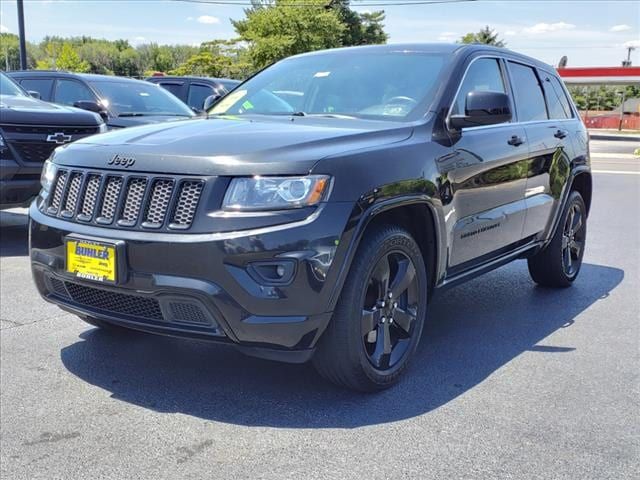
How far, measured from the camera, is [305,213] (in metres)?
3.04

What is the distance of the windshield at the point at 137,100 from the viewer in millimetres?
9578

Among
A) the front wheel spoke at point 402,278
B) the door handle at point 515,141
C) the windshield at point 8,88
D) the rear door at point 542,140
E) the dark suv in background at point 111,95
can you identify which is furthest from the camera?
the dark suv in background at point 111,95

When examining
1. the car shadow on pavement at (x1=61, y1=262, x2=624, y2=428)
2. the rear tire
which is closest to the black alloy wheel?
the car shadow on pavement at (x1=61, y1=262, x2=624, y2=428)

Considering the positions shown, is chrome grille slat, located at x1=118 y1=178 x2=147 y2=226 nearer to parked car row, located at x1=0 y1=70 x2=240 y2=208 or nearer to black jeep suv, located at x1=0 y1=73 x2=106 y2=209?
parked car row, located at x1=0 y1=70 x2=240 y2=208

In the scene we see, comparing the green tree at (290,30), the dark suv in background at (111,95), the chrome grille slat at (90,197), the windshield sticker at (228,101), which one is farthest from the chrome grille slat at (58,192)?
the green tree at (290,30)

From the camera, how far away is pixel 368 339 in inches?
141

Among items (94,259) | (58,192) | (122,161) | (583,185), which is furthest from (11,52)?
(94,259)

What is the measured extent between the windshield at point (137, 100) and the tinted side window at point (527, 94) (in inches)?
217

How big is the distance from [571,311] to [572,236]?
938 mm

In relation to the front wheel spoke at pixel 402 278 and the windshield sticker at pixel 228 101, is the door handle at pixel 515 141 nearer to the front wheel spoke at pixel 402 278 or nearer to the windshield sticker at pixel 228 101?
the front wheel spoke at pixel 402 278

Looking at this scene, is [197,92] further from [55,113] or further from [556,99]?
[556,99]

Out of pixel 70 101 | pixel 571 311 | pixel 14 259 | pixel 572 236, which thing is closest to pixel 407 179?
pixel 571 311

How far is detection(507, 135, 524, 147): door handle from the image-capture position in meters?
4.66

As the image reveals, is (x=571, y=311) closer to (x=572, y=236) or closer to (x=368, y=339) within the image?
(x=572, y=236)
